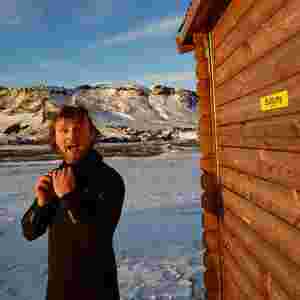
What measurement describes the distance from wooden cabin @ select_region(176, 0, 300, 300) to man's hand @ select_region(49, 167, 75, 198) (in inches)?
46.8

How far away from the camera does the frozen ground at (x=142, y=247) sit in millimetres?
4520

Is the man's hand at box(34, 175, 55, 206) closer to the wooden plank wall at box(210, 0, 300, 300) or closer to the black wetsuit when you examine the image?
the black wetsuit

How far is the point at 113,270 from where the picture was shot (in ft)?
6.14

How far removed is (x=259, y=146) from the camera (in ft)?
7.52

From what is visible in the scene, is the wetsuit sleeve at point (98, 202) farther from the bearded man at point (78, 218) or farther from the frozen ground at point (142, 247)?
the frozen ground at point (142, 247)

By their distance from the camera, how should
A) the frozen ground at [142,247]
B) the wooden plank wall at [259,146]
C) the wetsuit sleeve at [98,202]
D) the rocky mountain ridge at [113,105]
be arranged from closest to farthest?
1. the wetsuit sleeve at [98,202]
2. the wooden plank wall at [259,146]
3. the frozen ground at [142,247]
4. the rocky mountain ridge at [113,105]

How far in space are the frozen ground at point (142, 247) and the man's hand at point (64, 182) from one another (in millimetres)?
→ 2985

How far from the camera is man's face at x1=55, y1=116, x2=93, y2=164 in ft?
6.08

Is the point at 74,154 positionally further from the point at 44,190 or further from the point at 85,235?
the point at 85,235

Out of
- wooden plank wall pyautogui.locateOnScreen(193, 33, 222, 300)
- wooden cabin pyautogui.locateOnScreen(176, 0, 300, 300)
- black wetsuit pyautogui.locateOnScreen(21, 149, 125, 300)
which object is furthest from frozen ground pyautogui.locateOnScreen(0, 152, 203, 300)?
black wetsuit pyautogui.locateOnScreen(21, 149, 125, 300)

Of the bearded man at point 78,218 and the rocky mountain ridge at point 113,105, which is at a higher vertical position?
the rocky mountain ridge at point 113,105

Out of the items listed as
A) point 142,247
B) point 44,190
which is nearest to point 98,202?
point 44,190

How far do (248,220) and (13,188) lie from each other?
12.4 m

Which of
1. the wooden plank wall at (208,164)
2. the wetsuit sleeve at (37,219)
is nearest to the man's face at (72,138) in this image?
the wetsuit sleeve at (37,219)
